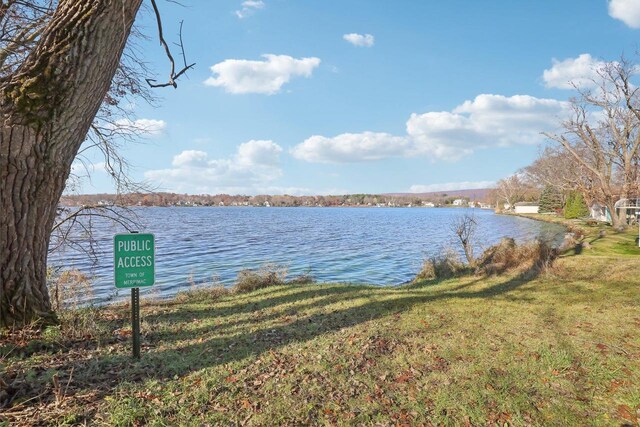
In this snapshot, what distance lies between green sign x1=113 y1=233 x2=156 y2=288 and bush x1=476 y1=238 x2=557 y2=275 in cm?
973

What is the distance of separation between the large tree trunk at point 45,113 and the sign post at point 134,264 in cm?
123

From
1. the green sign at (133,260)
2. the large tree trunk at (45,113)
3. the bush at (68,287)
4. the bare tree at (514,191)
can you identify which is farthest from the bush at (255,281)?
the bare tree at (514,191)

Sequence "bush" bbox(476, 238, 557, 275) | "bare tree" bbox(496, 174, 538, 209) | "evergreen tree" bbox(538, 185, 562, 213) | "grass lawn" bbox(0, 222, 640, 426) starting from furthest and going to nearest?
"bare tree" bbox(496, 174, 538, 209), "evergreen tree" bbox(538, 185, 562, 213), "bush" bbox(476, 238, 557, 275), "grass lawn" bbox(0, 222, 640, 426)

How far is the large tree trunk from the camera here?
4.12 metres

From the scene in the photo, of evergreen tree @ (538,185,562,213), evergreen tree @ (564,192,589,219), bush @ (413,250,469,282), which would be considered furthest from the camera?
evergreen tree @ (538,185,562,213)

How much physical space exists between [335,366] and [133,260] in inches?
98.9

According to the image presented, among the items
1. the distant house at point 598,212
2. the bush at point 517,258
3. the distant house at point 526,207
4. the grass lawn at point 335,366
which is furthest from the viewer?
the distant house at point 526,207

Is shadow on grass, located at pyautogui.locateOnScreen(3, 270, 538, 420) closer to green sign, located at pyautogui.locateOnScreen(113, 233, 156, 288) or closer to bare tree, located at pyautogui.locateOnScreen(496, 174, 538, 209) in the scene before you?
green sign, located at pyautogui.locateOnScreen(113, 233, 156, 288)

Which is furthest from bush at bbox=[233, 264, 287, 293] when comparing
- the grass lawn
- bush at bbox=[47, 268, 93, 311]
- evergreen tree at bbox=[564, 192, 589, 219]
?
evergreen tree at bbox=[564, 192, 589, 219]

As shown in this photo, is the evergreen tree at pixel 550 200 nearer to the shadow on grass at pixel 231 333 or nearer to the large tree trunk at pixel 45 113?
the shadow on grass at pixel 231 333

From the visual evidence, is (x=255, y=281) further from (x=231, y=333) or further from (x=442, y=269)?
(x=442, y=269)

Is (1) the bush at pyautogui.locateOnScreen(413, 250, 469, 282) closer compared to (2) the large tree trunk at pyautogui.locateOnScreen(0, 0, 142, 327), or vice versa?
(2) the large tree trunk at pyautogui.locateOnScreen(0, 0, 142, 327)

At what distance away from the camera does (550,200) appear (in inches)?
2766

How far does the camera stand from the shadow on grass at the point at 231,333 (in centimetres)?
372
